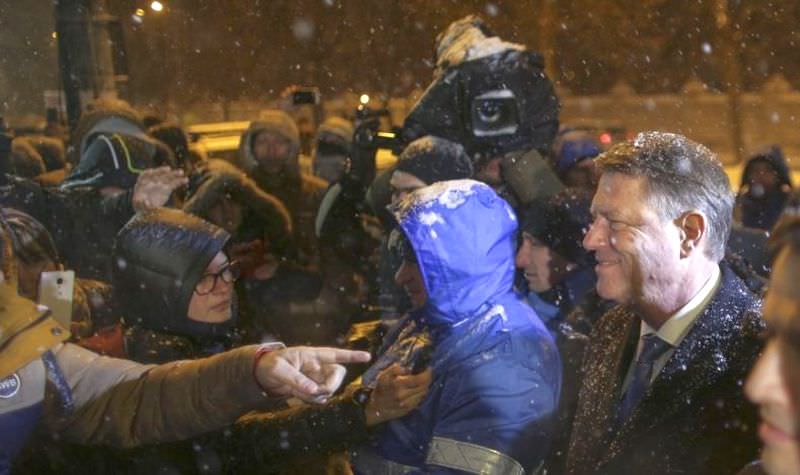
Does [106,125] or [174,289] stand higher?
[106,125]

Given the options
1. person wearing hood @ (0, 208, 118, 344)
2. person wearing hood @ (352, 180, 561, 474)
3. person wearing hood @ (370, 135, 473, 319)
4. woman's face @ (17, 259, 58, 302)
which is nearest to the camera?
person wearing hood @ (352, 180, 561, 474)

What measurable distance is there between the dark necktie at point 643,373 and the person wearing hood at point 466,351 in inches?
10.8

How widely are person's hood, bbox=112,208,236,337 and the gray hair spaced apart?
1.61 metres

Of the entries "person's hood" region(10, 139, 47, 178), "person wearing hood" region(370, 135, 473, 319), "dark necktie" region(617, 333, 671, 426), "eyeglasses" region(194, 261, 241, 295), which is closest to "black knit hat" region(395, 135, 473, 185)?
"person wearing hood" region(370, 135, 473, 319)

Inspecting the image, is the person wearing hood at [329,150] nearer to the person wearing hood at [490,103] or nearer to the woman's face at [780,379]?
the person wearing hood at [490,103]

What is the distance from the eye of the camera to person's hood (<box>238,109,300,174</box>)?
→ 7332mm

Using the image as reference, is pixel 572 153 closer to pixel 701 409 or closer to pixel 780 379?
pixel 701 409

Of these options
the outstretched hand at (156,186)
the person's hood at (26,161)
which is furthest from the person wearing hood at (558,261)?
the person's hood at (26,161)

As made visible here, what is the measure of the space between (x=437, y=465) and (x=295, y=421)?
0.67 m

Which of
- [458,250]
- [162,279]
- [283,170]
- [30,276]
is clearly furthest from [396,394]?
[283,170]

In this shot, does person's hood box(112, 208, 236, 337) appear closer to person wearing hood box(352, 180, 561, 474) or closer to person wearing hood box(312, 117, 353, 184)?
person wearing hood box(352, 180, 561, 474)

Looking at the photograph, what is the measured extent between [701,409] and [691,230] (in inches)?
16.9

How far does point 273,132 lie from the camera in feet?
24.1

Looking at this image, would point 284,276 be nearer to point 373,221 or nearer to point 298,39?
point 373,221
